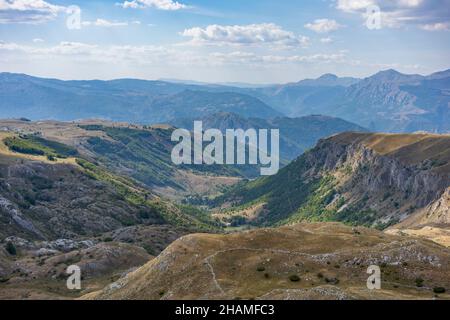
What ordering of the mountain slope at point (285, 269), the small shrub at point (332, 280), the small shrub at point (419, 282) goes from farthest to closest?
the small shrub at point (332, 280), the small shrub at point (419, 282), the mountain slope at point (285, 269)

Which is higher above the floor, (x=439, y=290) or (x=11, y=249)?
(x=439, y=290)

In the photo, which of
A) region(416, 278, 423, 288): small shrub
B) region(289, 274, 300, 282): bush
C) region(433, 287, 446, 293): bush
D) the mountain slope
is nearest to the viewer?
region(433, 287, 446, 293): bush

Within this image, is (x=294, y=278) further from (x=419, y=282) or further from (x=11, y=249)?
(x=11, y=249)

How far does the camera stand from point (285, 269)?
8656 cm

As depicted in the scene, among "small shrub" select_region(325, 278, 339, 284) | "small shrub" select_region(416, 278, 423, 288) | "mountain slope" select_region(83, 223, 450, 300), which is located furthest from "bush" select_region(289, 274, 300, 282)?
"small shrub" select_region(416, 278, 423, 288)

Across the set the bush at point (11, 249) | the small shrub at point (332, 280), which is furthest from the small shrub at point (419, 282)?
the bush at point (11, 249)

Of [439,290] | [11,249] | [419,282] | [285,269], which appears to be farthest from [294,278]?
[11,249]

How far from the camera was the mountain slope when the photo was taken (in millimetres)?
77625

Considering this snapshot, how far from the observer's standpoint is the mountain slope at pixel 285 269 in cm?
7762

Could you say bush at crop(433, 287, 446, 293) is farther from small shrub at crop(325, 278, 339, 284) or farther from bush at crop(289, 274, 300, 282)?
bush at crop(289, 274, 300, 282)

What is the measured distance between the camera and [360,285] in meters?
79.5

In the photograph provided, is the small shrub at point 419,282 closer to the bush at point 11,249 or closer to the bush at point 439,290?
the bush at point 439,290
